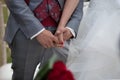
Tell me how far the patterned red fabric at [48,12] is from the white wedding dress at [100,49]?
14 centimetres

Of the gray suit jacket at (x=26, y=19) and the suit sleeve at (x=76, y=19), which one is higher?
the gray suit jacket at (x=26, y=19)

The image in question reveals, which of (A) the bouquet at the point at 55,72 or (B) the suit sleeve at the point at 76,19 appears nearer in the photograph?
(A) the bouquet at the point at 55,72

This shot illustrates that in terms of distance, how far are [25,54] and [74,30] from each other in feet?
0.78

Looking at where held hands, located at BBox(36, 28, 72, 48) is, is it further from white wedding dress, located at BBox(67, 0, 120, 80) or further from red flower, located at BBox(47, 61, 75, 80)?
red flower, located at BBox(47, 61, 75, 80)

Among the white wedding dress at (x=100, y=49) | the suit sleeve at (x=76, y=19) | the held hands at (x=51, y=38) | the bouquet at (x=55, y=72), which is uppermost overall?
the bouquet at (x=55, y=72)

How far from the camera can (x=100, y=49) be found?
3.25 feet

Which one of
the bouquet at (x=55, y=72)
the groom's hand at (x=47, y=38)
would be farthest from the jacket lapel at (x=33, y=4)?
the bouquet at (x=55, y=72)

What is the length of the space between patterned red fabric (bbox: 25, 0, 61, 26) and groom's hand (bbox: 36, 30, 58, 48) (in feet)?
0.30

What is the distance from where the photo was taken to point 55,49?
1.28 meters

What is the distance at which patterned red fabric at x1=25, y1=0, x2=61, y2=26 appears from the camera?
1.23 metres

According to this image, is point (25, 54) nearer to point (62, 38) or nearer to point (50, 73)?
point (62, 38)

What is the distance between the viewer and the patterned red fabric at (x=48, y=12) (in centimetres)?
123

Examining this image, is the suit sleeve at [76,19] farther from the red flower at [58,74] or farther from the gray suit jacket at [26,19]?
the red flower at [58,74]

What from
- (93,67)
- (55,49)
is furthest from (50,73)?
(55,49)
